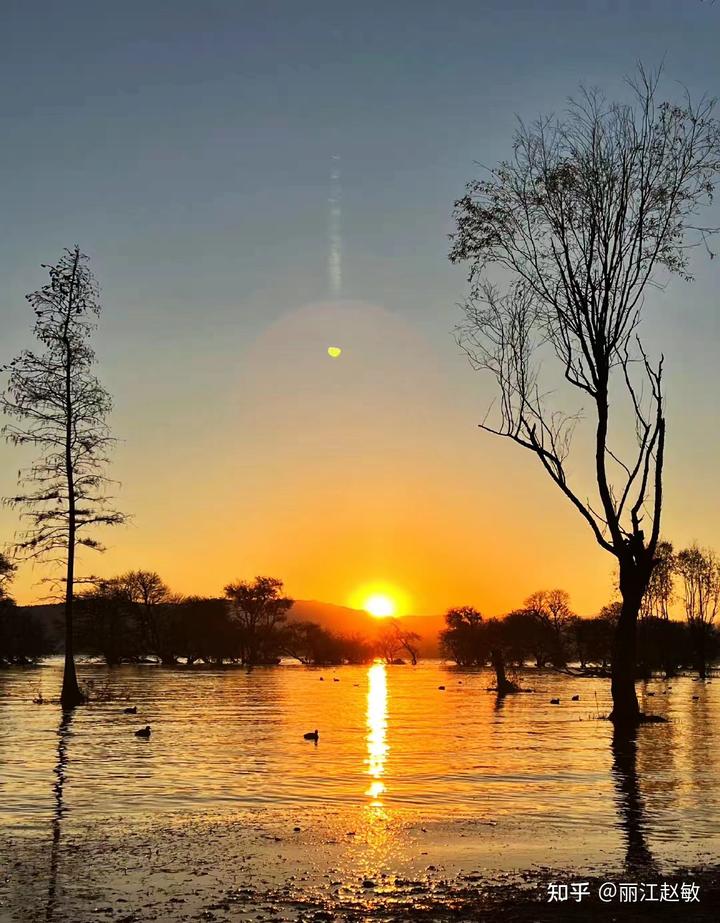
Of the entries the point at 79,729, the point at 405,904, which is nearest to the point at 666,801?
the point at 405,904

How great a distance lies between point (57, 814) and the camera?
16250 mm

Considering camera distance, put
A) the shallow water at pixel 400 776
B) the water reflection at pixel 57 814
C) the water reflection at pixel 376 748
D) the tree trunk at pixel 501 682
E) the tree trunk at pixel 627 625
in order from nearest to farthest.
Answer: the water reflection at pixel 57 814
the shallow water at pixel 400 776
the water reflection at pixel 376 748
the tree trunk at pixel 627 625
the tree trunk at pixel 501 682

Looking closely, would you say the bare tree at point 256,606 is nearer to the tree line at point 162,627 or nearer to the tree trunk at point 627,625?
the tree line at point 162,627

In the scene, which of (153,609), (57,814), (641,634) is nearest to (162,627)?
(153,609)

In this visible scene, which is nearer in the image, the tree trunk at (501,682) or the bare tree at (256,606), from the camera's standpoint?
the tree trunk at (501,682)

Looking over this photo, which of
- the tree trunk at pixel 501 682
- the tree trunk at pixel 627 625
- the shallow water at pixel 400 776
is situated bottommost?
the tree trunk at pixel 501 682

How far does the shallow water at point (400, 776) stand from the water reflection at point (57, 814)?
4.0 inches

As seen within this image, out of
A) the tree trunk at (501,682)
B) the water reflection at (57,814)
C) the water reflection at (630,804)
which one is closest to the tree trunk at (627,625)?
the water reflection at (630,804)

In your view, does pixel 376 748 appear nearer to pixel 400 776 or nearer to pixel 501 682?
pixel 400 776

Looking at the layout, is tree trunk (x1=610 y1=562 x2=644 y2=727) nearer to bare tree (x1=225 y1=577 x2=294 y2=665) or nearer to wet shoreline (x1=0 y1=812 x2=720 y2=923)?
wet shoreline (x1=0 y1=812 x2=720 y2=923)

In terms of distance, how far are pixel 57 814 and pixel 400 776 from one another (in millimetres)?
9360

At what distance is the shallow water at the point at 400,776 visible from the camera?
1503 centimetres

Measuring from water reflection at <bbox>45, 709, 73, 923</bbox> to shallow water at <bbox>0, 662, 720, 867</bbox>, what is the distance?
0.10 m

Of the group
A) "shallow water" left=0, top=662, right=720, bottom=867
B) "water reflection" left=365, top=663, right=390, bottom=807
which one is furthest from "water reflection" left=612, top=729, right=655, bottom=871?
"water reflection" left=365, top=663, right=390, bottom=807
